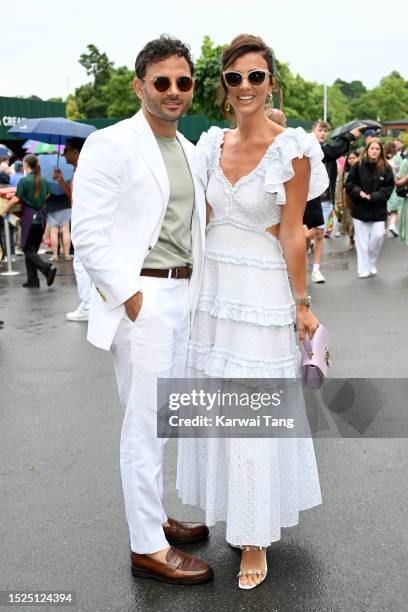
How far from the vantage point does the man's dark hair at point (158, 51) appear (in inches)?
124

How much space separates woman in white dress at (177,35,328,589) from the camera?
317 centimetres

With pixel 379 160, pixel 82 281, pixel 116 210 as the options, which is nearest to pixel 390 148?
pixel 379 160

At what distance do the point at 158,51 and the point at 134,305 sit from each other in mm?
1070

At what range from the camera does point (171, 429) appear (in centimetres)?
350

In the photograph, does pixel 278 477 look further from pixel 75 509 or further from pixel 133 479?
pixel 75 509

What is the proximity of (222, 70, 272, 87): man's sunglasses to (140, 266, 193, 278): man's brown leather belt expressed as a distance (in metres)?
0.81

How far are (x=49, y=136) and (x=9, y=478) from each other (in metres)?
9.17

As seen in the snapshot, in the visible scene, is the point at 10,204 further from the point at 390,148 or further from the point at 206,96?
the point at 206,96

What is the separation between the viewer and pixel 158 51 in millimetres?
3154

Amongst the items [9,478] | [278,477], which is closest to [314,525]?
[278,477]

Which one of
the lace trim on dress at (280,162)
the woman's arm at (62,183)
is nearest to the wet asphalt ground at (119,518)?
the lace trim on dress at (280,162)

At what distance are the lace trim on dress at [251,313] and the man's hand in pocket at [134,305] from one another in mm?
386

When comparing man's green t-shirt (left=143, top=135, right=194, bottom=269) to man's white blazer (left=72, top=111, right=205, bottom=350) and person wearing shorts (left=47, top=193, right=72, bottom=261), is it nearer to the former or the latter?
man's white blazer (left=72, top=111, right=205, bottom=350)

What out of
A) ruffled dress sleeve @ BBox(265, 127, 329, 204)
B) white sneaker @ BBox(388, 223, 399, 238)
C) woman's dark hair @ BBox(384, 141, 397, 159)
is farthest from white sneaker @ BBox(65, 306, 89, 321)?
woman's dark hair @ BBox(384, 141, 397, 159)
